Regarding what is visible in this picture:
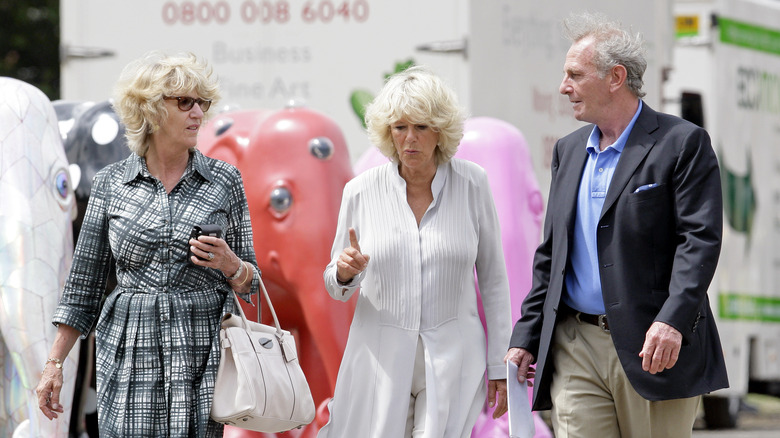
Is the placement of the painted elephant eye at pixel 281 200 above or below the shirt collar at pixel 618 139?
below

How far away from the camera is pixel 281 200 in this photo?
21.7 ft

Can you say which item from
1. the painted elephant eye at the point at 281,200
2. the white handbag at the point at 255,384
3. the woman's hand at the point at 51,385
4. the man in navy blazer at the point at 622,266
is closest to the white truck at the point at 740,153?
the painted elephant eye at the point at 281,200

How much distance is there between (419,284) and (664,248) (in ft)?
2.88

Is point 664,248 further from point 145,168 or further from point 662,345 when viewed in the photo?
point 145,168

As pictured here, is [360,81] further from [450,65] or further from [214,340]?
[214,340]

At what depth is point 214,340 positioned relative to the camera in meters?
4.62

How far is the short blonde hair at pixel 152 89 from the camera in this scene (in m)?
4.69

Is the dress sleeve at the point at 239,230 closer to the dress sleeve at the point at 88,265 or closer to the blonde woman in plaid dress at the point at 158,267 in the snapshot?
the blonde woman in plaid dress at the point at 158,267

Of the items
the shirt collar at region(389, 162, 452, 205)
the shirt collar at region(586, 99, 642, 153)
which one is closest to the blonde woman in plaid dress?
the shirt collar at region(389, 162, 452, 205)

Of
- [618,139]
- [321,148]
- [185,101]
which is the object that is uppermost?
[185,101]

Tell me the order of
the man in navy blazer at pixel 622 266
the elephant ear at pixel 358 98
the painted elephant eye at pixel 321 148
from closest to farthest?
the man in navy blazer at pixel 622 266 → the painted elephant eye at pixel 321 148 → the elephant ear at pixel 358 98

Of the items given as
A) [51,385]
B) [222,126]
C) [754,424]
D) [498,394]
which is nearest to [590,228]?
[498,394]

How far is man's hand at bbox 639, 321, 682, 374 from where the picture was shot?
4309mm

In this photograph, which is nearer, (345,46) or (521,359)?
(521,359)
